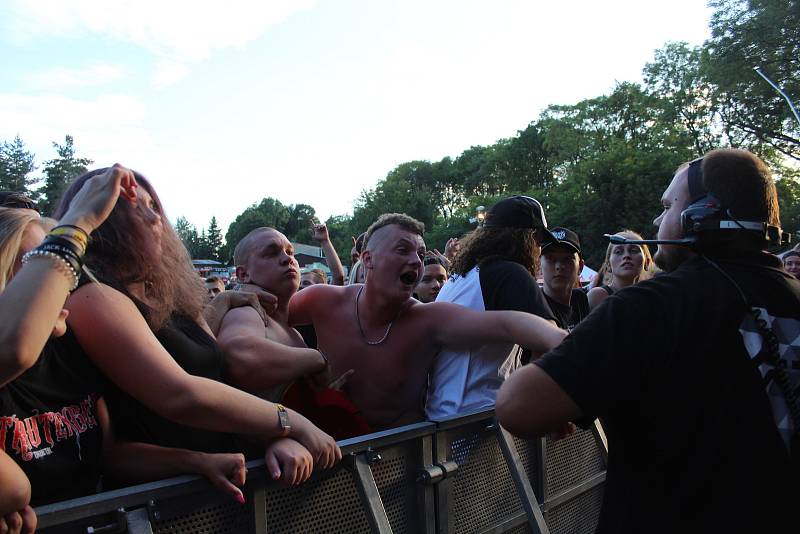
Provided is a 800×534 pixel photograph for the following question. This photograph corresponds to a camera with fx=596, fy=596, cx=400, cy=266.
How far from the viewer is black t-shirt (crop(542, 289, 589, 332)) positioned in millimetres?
4473

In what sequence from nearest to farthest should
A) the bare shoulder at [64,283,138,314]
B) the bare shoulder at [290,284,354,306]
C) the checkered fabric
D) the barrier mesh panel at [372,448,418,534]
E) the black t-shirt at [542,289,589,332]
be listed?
the checkered fabric < the bare shoulder at [64,283,138,314] < the barrier mesh panel at [372,448,418,534] < the bare shoulder at [290,284,354,306] < the black t-shirt at [542,289,589,332]

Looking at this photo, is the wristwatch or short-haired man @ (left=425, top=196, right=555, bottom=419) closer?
the wristwatch

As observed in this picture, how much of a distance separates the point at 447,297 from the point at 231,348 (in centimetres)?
145

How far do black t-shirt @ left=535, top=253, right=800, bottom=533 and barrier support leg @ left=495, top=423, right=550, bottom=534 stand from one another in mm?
1076

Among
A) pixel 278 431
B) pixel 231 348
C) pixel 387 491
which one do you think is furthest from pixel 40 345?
pixel 387 491

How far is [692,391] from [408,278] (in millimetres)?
1842

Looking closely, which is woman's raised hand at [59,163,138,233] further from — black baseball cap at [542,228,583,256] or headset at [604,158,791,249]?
black baseball cap at [542,228,583,256]

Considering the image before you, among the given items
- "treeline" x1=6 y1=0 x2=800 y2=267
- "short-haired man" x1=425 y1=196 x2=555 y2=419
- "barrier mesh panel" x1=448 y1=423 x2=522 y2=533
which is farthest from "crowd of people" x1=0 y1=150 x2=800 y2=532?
"treeline" x1=6 y1=0 x2=800 y2=267

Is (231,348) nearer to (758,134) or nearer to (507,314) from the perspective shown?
(507,314)

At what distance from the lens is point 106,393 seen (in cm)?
187

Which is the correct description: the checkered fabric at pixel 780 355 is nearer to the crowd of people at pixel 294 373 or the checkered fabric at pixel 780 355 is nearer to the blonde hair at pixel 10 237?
the crowd of people at pixel 294 373

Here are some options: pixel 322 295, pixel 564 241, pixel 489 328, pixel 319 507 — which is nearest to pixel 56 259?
pixel 319 507

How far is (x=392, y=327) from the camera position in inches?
124

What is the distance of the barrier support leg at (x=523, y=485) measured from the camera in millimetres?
2637
